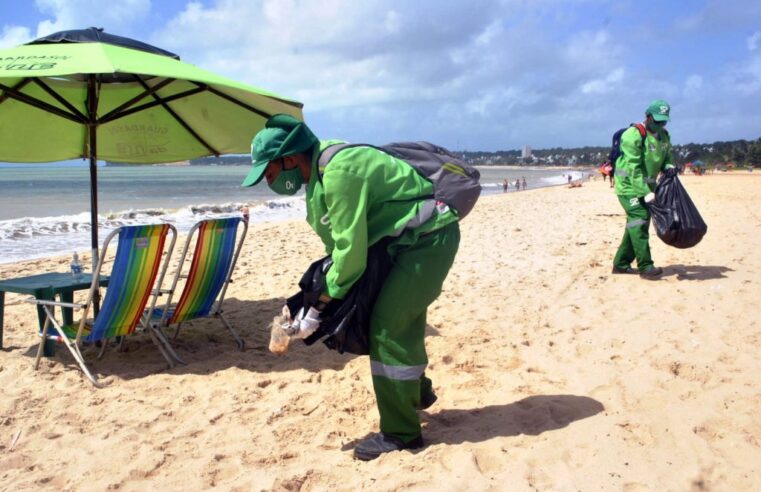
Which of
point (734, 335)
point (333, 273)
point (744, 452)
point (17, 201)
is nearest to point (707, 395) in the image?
point (744, 452)

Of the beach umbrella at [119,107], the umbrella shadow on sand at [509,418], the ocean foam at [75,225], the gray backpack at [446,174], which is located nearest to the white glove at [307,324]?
the gray backpack at [446,174]

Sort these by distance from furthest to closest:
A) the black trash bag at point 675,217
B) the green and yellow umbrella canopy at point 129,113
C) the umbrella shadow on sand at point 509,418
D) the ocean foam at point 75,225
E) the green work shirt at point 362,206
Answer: the ocean foam at point 75,225 < the black trash bag at point 675,217 < the green and yellow umbrella canopy at point 129,113 < the umbrella shadow on sand at point 509,418 < the green work shirt at point 362,206

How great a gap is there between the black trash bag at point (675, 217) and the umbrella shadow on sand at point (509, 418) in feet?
10.3

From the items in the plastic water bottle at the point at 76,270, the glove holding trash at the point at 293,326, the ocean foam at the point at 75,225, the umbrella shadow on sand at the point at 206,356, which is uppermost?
the glove holding trash at the point at 293,326

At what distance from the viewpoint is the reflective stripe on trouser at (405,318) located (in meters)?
2.58

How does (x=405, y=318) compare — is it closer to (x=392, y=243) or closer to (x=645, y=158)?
(x=392, y=243)

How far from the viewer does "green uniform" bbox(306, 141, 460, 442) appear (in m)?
2.39

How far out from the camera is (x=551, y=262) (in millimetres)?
7438

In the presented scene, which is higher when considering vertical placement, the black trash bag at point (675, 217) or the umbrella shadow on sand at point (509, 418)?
the black trash bag at point (675, 217)

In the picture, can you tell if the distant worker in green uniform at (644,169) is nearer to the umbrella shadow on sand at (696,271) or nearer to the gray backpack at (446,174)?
the umbrella shadow on sand at (696,271)

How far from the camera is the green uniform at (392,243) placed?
7.84ft

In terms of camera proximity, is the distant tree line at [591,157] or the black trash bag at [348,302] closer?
the black trash bag at [348,302]

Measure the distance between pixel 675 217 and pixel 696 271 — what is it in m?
0.91

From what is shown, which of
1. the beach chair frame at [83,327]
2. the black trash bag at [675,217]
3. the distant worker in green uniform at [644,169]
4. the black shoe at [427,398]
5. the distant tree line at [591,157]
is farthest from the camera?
the distant tree line at [591,157]
